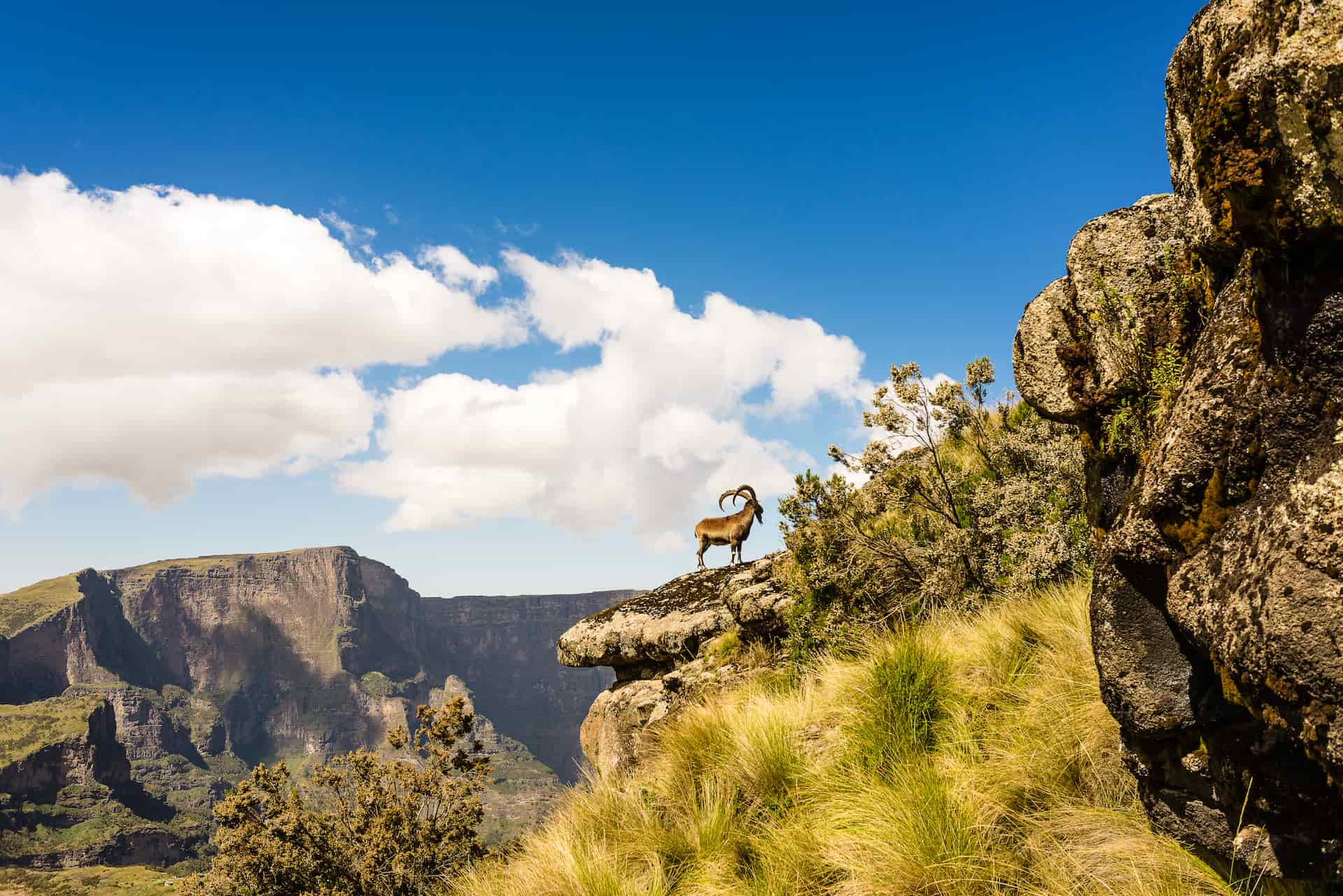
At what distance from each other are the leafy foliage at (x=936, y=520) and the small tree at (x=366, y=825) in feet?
20.6

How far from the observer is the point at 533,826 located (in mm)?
7484

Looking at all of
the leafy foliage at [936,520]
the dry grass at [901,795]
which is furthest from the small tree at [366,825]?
the leafy foliage at [936,520]

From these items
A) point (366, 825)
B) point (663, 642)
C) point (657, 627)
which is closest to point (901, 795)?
point (663, 642)

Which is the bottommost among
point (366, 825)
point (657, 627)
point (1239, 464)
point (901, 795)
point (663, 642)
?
point (366, 825)

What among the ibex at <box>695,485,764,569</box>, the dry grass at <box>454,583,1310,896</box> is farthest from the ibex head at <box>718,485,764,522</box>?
the dry grass at <box>454,583,1310,896</box>

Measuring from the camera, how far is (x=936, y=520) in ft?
26.1

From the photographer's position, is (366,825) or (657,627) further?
(657,627)

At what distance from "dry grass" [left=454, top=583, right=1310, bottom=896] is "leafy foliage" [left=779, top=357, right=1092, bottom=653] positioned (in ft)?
2.49

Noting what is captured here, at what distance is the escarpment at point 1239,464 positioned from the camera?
6.26ft

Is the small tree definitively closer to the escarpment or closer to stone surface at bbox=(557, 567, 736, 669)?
stone surface at bbox=(557, 567, 736, 669)

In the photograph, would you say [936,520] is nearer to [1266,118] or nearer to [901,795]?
[901,795]

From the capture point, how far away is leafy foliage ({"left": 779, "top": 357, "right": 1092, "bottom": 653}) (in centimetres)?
702

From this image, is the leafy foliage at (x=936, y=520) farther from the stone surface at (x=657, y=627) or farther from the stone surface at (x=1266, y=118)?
the stone surface at (x=1266, y=118)

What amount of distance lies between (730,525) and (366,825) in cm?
846
